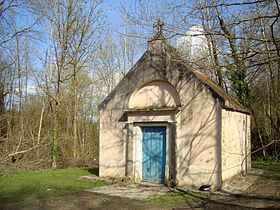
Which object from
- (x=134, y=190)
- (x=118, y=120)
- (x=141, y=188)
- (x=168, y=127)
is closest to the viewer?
(x=134, y=190)

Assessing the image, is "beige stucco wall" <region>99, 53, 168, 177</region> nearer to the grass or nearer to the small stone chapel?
the small stone chapel

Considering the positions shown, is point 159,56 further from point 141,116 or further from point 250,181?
point 250,181

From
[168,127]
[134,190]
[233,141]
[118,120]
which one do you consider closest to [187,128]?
[168,127]

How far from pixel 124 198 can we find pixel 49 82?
13717 millimetres

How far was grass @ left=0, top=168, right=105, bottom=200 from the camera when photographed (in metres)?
11.6

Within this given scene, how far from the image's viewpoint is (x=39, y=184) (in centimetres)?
1346

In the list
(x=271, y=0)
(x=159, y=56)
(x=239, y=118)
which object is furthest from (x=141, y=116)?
(x=271, y=0)

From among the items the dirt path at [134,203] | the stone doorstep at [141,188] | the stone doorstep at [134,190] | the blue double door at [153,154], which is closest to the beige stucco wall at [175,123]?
the blue double door at [153,154]

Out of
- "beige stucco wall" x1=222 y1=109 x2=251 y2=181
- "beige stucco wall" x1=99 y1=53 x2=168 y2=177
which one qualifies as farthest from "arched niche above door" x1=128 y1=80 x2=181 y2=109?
"beige stucco wall" x1=222 y1=109 x2=251 y2=181

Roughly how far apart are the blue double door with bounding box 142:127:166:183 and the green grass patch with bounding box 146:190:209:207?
1.63 metres

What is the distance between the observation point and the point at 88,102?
105 ft

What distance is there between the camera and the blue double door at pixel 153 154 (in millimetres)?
13195

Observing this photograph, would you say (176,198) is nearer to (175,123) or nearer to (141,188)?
(141,188)

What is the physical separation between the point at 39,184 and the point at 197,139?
23.9ft
